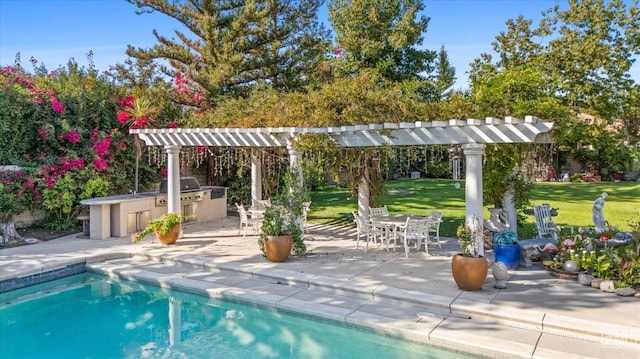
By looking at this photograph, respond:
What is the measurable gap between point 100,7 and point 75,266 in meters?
9.33

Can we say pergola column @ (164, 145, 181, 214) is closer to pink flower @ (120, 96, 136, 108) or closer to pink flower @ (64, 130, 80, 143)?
pink flower @ (64, 130, 80, 143)

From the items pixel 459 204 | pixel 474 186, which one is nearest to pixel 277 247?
pixel 474 186

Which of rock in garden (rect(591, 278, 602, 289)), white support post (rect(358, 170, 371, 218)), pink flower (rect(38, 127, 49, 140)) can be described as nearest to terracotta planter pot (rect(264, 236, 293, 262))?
white support post (rect(358, 170, 371, 218))

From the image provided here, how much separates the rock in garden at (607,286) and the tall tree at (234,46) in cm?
1187

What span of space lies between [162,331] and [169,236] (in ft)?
12.6

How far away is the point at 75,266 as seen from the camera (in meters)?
8.04

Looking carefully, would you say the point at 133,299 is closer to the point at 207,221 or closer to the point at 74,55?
the point at 207,221

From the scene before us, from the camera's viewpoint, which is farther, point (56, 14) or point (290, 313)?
point (56, 14)

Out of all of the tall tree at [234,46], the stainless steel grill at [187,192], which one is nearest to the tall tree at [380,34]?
the tall tree at [234,46]

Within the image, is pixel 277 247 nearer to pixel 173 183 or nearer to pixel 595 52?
pixel 173 183

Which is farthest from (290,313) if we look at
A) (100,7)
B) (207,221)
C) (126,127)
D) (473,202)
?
(100,7)

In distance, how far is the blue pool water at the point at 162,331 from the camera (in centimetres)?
496

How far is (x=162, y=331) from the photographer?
571cm

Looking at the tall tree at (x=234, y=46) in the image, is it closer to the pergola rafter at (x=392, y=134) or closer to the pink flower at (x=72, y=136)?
the pink flower at (x=72, y=136)
